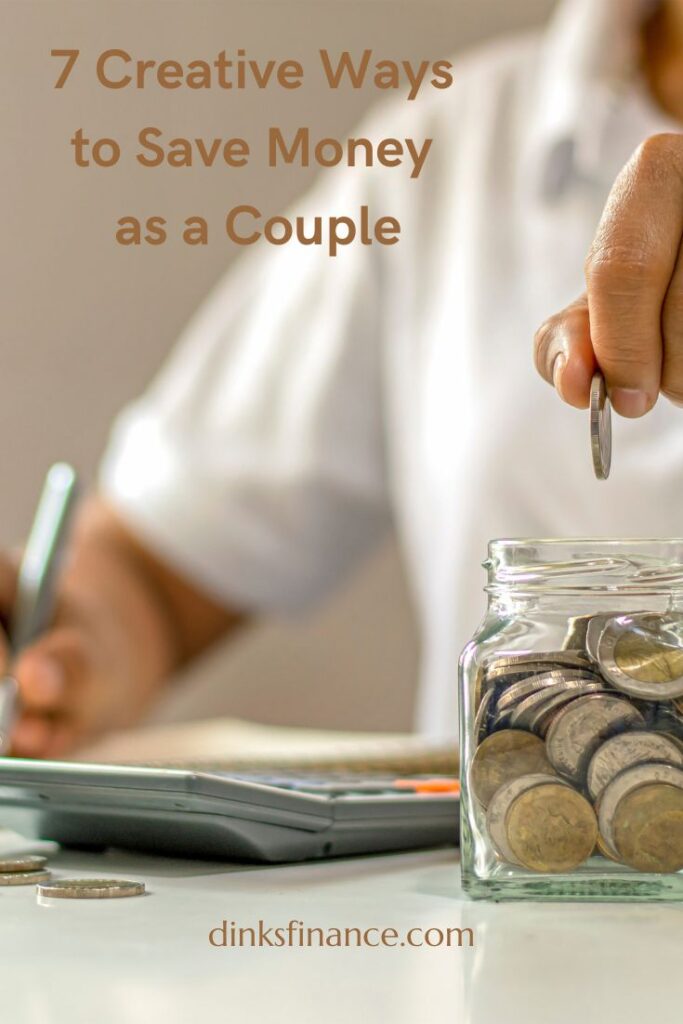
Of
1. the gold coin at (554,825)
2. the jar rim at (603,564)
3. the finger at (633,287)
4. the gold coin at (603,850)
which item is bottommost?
the gold coin at (603,850)

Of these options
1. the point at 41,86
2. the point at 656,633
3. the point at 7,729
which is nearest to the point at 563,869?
the point at 656,633

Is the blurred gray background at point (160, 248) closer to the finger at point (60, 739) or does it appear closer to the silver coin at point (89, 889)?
the finger at point (60, 739)

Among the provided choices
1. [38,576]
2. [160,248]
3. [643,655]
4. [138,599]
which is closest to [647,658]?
[643,655]

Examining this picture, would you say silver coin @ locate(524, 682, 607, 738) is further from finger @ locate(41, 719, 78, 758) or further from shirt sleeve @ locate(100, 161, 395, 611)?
shirt sleeve @ locate(100, 161, 395, 611)

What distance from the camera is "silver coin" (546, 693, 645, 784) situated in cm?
27

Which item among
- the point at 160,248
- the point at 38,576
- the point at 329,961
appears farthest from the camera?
the point at 160,248

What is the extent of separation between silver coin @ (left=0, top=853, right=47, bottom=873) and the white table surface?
2 cm

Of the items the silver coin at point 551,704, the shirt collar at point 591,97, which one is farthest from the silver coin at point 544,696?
the shirt collar at point 591,97

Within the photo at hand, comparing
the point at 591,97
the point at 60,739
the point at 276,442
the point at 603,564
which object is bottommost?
the point at 60,739

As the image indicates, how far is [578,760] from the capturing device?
0.89 feet

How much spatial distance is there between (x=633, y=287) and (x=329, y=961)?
163 millimetres

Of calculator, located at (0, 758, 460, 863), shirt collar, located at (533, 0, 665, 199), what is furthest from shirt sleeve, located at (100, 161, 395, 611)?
calculator, located at (0, 758, 460, 863)

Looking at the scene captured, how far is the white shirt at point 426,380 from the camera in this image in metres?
A: 0.85

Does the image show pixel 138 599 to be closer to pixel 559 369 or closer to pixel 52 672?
pixel 52 672
